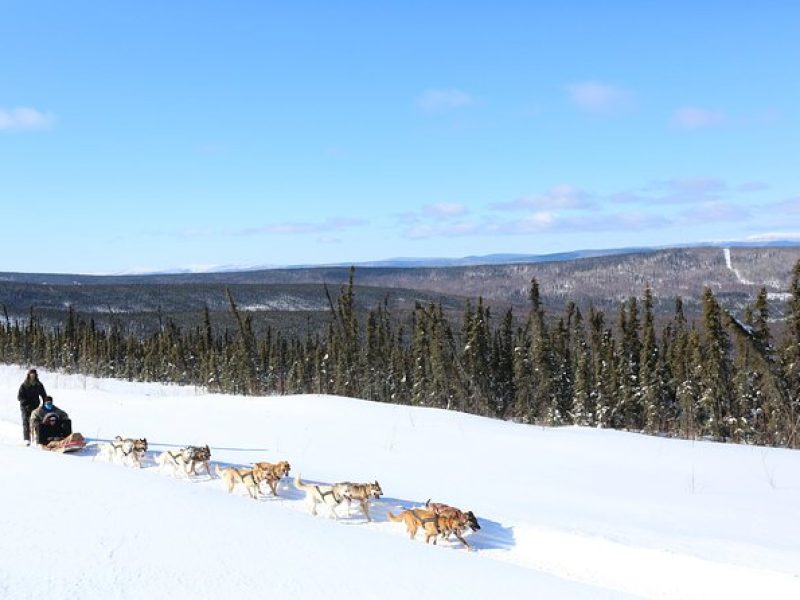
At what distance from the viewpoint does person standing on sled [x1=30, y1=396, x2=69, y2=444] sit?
12266mm

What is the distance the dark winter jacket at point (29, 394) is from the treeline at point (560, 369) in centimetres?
2669

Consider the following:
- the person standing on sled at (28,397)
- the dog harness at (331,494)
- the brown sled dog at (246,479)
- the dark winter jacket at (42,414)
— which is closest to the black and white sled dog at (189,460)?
the brown sled dog at (246,479)

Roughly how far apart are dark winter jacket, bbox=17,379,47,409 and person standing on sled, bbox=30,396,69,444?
30.7 inches

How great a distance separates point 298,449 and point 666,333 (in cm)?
5892

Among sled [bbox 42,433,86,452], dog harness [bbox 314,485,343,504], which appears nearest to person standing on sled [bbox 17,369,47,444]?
sled [bbox 42,433,86,452]

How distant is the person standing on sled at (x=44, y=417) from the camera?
12.3m

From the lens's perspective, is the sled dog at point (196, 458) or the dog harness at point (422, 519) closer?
the dog harness at point (422, 519)

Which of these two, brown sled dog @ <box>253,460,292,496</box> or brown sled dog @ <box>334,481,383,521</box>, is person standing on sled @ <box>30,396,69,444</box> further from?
brown sled dog @ <box>334,481,383,521</box>

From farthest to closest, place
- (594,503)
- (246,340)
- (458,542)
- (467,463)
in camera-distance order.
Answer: (246,340)
(467,463)
(594,503)
(458,542)

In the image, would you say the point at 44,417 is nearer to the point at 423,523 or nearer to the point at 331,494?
the point at 331,494

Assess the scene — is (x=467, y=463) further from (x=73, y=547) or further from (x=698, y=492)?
(x=73, y=547)

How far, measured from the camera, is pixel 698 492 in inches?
327

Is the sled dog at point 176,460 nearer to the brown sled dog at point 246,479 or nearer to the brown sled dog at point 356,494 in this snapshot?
the brown sled dog at point 246,479

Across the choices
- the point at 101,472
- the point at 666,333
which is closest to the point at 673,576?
the point at 101,472
